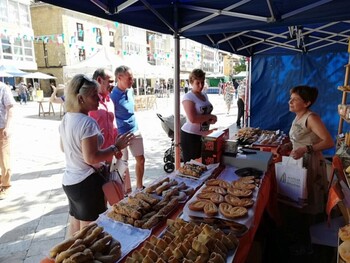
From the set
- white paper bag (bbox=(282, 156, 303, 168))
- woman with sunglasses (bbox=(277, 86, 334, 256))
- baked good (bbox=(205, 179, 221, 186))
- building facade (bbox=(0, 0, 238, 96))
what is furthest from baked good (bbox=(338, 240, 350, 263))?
building facade (bbox=(0, 0, 238, 96))

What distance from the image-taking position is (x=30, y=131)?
9891mm

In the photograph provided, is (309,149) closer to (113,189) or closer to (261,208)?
(261,208)

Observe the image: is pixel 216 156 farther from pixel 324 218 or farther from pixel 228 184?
pixel 324 218

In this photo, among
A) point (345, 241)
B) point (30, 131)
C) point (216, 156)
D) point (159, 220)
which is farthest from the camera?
point (30, 131)

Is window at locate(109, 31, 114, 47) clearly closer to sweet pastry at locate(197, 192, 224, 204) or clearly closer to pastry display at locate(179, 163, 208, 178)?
pastry display at locate(179, 163, 208, 178)

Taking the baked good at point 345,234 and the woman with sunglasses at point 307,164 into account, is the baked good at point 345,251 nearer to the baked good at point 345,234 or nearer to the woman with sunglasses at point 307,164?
the baked good at point 345,234

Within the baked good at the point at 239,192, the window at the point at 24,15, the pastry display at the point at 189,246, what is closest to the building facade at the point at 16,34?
the window at the point at 24,15

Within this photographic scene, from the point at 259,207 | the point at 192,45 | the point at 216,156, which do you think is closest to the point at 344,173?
the point at 259,207

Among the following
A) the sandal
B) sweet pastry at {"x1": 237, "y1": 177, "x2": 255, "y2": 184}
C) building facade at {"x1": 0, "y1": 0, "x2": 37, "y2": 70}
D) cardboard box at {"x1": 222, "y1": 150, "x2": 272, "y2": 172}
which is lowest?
the sandal

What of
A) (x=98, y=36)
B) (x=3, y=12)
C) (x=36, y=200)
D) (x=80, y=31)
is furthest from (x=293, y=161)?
(x=98, y=36)

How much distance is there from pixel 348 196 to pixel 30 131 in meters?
10.4

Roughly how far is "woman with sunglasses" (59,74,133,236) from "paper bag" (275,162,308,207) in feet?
5.35

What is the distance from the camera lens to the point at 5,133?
3.84m

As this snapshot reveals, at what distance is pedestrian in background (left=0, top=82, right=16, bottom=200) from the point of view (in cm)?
367
